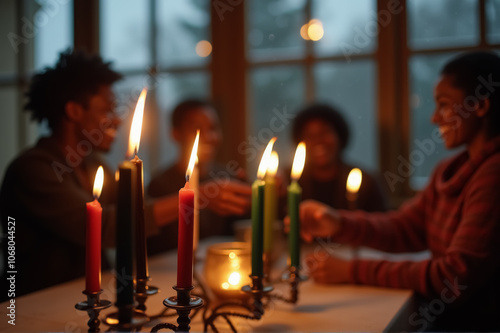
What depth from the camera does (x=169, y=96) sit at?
2.52 meters

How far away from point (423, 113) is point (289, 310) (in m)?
1.52

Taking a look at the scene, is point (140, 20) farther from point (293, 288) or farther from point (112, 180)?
point (293, 288)

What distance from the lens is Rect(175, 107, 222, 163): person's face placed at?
6.93ft

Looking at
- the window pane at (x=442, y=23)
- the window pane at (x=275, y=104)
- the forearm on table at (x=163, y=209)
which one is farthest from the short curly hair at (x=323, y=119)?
the forearm on table at (x=163, y=209)

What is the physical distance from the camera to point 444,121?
1.03 meters

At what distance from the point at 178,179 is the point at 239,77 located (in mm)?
655

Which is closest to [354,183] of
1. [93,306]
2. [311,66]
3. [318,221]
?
[318,221]

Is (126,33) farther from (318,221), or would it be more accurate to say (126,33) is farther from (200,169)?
(318,221)

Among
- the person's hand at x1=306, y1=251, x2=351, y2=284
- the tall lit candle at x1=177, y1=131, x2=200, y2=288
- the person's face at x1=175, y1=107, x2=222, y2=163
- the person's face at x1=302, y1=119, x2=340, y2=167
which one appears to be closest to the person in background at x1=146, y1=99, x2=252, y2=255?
the person's face at x1=175, y1=107, x2=222, y2=163

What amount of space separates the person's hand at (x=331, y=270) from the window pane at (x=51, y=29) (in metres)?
2.10

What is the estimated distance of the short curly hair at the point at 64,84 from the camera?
1.38 metres

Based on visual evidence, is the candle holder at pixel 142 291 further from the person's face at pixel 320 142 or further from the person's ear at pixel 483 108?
the person's face at pixel 320 142

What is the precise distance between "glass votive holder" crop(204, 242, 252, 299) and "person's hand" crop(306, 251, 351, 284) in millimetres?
245

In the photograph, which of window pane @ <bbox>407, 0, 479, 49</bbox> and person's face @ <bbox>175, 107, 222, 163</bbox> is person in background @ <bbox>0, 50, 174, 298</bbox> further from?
window pane @ <bbox>407, 0, 479, 49</bbox>
